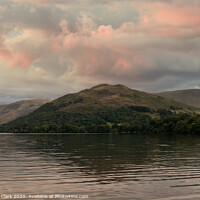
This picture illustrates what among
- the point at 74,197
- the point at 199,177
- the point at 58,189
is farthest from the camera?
the point at 199,177

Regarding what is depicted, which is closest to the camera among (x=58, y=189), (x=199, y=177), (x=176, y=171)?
(x=58, y=189)

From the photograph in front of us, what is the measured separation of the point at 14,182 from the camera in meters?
30.5

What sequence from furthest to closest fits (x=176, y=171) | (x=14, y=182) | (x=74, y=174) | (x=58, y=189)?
(x=176, y=171)
(x=74, y=174)
(x=14, y=182)
(x=58, y=189)

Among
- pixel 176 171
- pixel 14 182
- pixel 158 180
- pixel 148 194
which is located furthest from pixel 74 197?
pixel 176 171

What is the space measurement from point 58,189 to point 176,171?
17408mm

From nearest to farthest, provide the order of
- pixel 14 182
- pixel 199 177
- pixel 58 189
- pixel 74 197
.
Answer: pixel 74 197
pixel 58 189
pixel 14 182
pixel 199 177

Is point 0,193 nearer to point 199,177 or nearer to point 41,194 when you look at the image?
point 41,194

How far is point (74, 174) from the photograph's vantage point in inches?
1415

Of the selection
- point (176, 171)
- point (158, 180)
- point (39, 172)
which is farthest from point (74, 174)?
point (176, 171)

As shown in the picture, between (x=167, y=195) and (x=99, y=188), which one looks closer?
(x=167, y=195)

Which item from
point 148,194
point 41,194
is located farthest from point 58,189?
point 148,194

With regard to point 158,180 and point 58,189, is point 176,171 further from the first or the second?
point 58,189

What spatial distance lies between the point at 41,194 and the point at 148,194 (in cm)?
882

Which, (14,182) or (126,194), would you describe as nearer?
(126,194)
